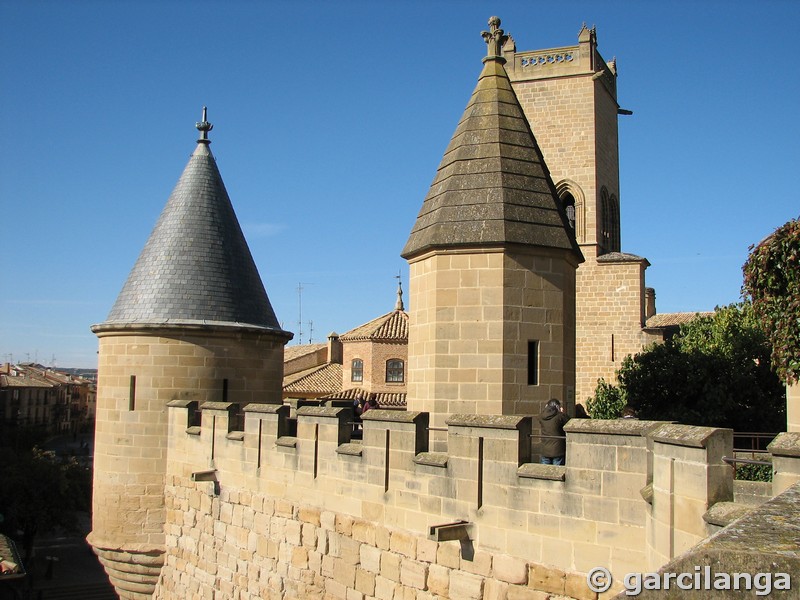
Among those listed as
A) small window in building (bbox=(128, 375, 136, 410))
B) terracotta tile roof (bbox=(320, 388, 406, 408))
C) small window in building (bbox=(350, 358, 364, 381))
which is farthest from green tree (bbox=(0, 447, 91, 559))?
Answer: small window in building (bbox=(128, 375, 136, 410))

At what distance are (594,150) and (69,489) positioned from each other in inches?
955

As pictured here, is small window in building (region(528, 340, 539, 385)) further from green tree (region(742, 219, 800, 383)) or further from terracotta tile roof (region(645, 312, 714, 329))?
terracotta tile roof (region(645, 312, 714, 329))

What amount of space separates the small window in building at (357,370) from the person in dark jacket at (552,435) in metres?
35.1

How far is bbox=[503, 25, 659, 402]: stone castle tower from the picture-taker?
27.9 meters

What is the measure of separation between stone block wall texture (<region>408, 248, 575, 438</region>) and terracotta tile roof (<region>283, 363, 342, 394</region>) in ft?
103

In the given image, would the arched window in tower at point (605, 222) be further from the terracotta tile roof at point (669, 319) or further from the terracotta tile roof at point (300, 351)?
the terracotta tile roof at point (300, 351)

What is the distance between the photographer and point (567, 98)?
30.4 m

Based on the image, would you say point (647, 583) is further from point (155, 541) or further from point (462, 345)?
point (155, 541)

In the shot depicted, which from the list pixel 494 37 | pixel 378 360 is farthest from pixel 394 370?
pixel 494 37

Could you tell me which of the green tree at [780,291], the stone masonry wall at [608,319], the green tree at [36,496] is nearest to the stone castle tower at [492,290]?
the green tree at [780,291]

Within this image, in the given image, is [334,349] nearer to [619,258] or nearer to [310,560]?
[619,258]

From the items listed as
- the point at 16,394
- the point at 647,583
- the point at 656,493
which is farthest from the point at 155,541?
the point at 16,394

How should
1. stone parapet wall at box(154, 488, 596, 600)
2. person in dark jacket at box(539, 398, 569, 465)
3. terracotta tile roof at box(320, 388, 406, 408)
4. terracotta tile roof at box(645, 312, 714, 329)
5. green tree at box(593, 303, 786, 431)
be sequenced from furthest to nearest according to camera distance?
terracotta tile roof at box(320, 388, 406, 408) < terracotta tile roof at box(645, 312, 714, 329) < green tree at box(593, 303, 786, 431) < person in dark jacket at box(539, 398, 569, 465) < stone parapet wall at box(154, 488, 596, 600)

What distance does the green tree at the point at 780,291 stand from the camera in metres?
9.91
